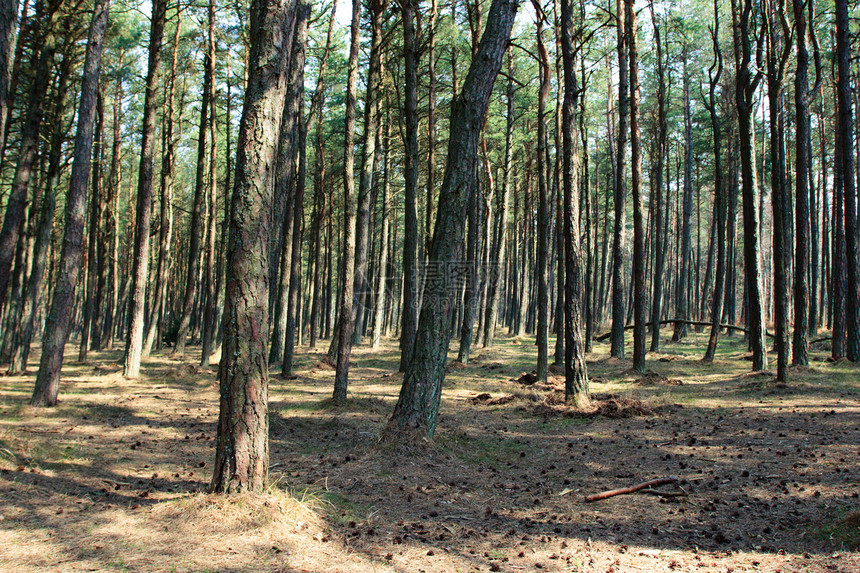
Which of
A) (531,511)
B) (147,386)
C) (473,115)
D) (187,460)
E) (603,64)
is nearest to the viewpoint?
(531,511)

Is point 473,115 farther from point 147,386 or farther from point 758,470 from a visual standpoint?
point 147,386

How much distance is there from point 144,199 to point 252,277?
9496 mm

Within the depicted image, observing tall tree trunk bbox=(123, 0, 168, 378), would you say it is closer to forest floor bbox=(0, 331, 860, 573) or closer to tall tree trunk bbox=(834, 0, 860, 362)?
forest floor bbox=(0, 331, 860, 573)

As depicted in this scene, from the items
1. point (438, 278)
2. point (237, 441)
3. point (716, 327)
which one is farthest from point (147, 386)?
point (716, 327)

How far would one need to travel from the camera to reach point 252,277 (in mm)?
Result: 4648

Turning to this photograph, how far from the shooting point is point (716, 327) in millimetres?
15719

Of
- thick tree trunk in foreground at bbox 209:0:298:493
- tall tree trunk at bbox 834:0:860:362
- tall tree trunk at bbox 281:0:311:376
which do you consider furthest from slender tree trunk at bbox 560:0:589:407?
tall tree trunk at bbox 834:0:860:362

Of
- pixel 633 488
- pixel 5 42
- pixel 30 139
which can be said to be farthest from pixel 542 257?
pixel 30 139

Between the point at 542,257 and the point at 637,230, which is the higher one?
the point at 637,230

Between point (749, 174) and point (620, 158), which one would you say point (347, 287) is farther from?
point (749, 174)

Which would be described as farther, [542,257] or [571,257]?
[542,257]

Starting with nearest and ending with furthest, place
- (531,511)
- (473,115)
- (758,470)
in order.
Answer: (531,511)
(758,470)
(473,115)

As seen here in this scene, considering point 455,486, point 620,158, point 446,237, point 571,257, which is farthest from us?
point 620,158

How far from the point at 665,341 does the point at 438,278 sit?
1905cm
